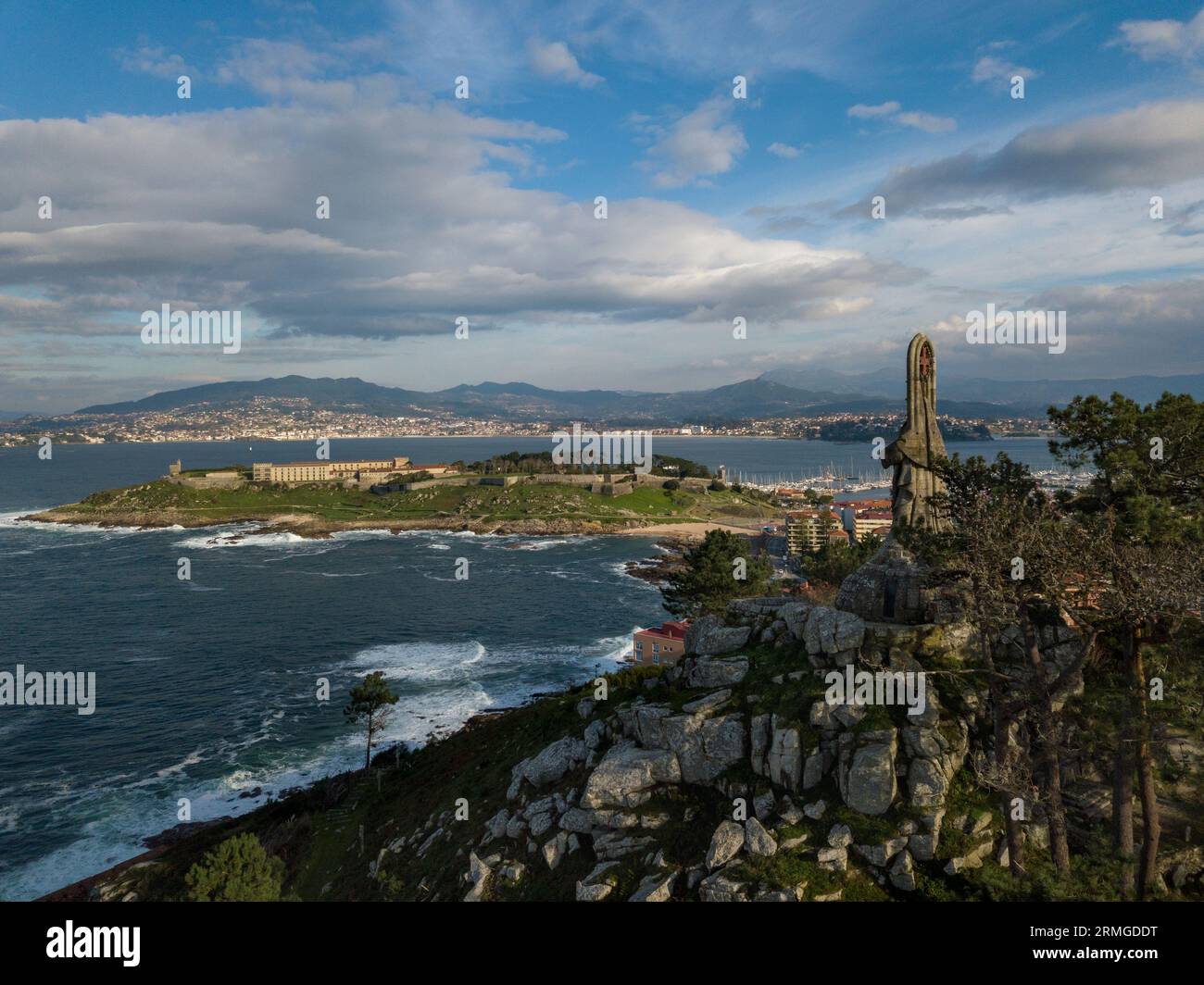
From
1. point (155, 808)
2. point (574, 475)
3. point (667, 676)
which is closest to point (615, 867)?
point (667, 676)

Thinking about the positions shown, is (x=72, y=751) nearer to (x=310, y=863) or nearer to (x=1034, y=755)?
(x=310, y=863)

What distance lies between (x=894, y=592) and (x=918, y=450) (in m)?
4.15

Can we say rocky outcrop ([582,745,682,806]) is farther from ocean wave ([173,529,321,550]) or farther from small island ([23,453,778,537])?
small island ([23,453,778,537])

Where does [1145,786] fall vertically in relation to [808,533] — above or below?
above

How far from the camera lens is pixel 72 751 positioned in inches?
1497

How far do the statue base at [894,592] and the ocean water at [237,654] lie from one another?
28.0 m

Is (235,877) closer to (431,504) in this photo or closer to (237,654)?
(237,654)

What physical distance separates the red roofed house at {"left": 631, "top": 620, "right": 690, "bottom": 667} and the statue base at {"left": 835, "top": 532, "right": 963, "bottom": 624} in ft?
87.9

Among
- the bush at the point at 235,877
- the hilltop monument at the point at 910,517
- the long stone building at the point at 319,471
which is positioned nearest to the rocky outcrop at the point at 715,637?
the hilltop monument at the point at 910,517

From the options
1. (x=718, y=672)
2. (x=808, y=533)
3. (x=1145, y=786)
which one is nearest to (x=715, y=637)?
(x=718, y=672)

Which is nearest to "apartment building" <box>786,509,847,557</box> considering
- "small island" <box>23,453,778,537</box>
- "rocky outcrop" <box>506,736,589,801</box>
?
"small island" <box>23,453,778,537</box>

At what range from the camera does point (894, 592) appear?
18828 mm

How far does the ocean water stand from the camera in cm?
3394

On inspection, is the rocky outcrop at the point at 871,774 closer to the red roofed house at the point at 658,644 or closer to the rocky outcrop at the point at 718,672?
the rocky outcrop at the point at 718,672
